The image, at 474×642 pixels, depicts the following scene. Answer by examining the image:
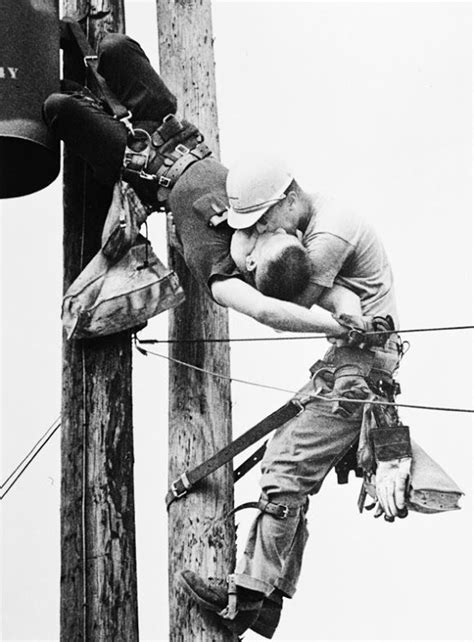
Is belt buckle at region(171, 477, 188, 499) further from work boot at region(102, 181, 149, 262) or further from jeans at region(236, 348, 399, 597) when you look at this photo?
work boot at region(102, 181, 149, 262)

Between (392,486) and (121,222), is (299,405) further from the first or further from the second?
(121,222)

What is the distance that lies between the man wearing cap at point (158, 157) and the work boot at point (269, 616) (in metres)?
1.27

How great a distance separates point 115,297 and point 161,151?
0.79 meters

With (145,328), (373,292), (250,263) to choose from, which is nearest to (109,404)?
(145,328)

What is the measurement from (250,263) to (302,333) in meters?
0.40

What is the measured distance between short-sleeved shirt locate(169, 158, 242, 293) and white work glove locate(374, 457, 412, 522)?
112 cm

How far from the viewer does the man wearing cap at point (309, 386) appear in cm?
517

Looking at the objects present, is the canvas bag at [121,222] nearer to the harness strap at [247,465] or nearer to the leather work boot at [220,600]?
the harness strap at [247,465]

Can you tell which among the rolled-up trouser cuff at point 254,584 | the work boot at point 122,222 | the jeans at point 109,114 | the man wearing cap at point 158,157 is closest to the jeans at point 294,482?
the rolled-up trouser cuff at point 254,584

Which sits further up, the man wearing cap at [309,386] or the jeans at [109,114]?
the jeans at [109,114]

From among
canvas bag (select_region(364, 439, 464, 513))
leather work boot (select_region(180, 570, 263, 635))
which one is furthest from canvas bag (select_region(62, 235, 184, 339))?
canvas bag (select_region(364, 439, 464, 513))

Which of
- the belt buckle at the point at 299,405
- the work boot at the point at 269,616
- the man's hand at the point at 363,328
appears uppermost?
the man's hand at the point at 363,328

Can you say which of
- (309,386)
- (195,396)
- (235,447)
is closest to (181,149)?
(195,396)

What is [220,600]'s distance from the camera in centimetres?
527
